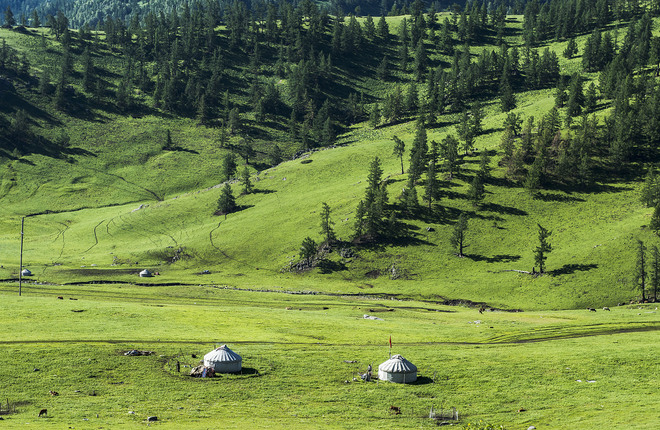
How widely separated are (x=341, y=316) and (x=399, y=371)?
145 ft

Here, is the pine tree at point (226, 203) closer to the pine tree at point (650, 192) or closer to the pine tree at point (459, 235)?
the pine tree at point (459, 235)

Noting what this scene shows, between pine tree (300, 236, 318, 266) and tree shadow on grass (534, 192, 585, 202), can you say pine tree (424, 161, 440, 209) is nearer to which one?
tree shadow on grass (534, 192, 585, 202)

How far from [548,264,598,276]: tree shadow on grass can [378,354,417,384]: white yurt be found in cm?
8740

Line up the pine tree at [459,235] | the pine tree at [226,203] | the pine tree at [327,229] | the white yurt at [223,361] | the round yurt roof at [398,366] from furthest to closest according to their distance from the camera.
A: the pine tree at [226,203]
the pine tree at [327,229]
the pine tree at [459,235]
the white yurt at [223,361]
the round yurt roof at [398,366]

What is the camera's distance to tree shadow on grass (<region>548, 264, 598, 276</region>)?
13662cm

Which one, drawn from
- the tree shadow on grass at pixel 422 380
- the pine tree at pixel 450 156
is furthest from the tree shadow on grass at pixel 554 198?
the tree shadow on grass at pixel 422 380

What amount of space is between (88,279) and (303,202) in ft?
239

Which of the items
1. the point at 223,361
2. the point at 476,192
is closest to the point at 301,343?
the point at 223,361

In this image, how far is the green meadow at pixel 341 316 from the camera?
54.1m

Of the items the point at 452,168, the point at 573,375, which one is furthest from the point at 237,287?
the point at 573,375

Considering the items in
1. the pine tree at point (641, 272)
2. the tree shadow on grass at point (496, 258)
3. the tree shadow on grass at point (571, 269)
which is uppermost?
the pine tree at point (641, 272)

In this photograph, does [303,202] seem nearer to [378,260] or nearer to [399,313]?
[378,260]

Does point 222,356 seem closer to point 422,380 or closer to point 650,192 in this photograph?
point 422,380

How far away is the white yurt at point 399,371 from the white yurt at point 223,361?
16129mm
